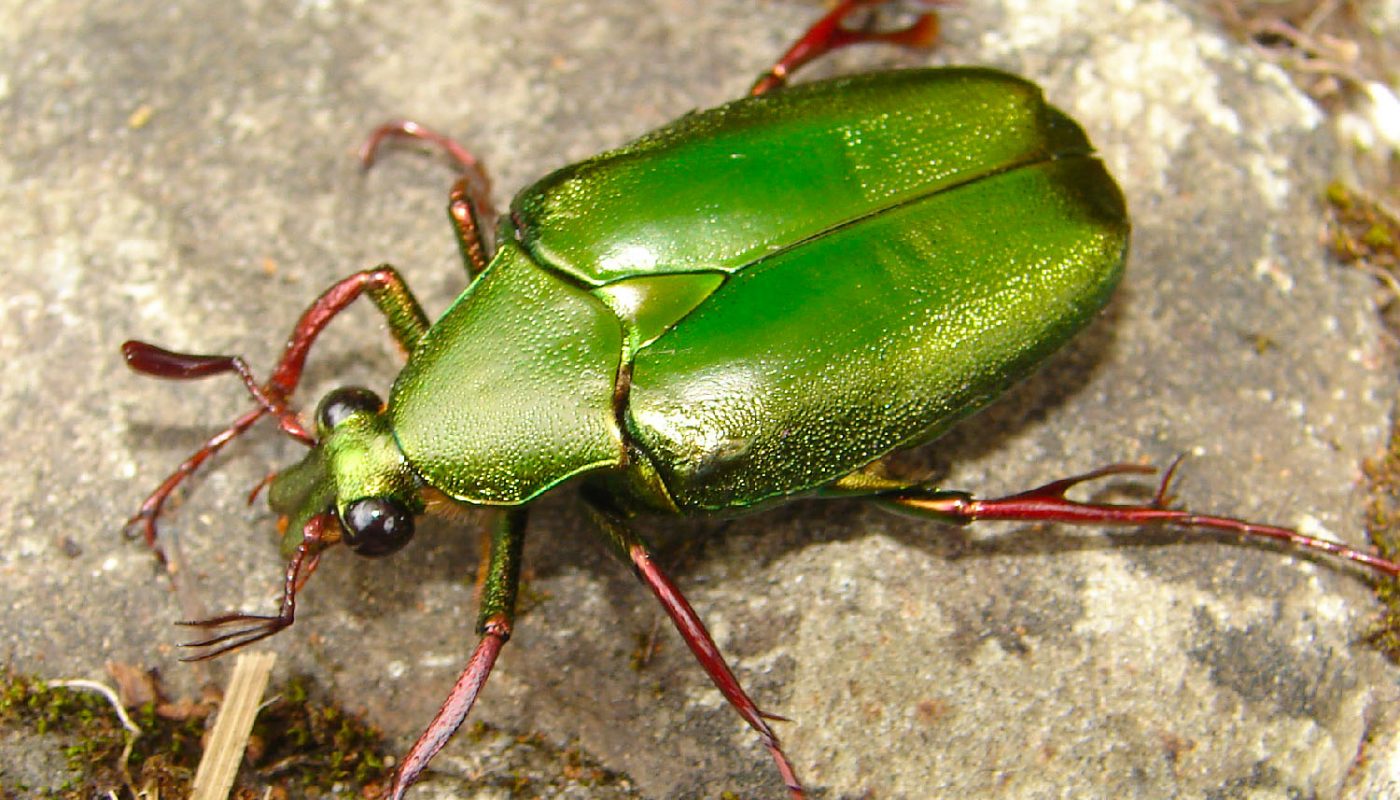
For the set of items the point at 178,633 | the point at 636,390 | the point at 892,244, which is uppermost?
the point at 892,244

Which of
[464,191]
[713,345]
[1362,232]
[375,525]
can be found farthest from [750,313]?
[1362,232]

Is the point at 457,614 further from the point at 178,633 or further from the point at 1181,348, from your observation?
the point at 1181,348

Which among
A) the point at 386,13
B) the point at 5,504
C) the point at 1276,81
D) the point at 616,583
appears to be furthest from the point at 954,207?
the point at 5,504

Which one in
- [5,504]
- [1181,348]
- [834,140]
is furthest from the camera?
[1181,348]

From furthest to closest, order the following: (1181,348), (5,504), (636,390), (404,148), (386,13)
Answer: (386,13)
(404,148)
(1181,348)
(5,504)
(636,390)

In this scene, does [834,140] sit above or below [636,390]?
above

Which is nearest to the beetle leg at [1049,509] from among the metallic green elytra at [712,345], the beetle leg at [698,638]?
the metallic green elytra at [712,345]

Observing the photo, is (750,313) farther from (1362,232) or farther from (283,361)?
(1362,232)

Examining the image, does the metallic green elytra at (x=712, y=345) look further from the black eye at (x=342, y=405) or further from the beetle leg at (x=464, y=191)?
the beetle leg at (x=464, y=191)
